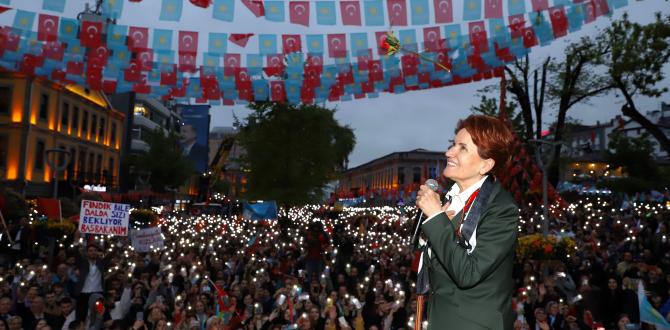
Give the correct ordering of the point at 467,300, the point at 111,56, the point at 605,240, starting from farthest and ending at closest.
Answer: the point at 605,240
the point at 111,56
the point at 467,300

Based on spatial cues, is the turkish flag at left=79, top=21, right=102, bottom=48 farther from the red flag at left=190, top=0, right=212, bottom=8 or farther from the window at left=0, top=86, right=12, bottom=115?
the window at left=0, top=86, right=12, bottom=115

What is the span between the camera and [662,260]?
1675 centimetres

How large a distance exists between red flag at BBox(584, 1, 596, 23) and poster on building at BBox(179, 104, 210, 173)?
54.7 metres

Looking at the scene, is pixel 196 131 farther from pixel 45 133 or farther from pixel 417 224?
pixel 417 224

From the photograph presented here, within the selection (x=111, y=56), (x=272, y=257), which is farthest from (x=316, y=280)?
(x=111, y=56)

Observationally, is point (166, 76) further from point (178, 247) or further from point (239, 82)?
point (178, 247)

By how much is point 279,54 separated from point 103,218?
671 cm

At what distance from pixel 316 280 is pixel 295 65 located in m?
6.63

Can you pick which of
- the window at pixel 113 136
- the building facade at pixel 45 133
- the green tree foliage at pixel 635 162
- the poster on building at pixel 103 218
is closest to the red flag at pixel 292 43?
the poster on building at pixel 103 218

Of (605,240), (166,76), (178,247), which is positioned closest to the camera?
(166,76)

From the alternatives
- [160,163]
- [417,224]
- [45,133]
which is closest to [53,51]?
[417,224]

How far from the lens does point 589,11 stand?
389 inches

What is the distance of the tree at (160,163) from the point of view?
55.8m

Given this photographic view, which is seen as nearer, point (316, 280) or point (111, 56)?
point (111, 56)
